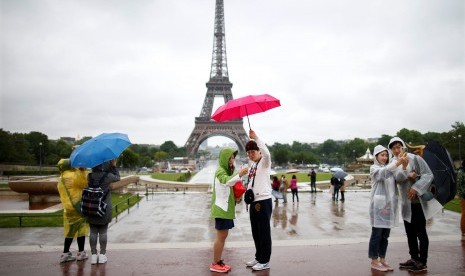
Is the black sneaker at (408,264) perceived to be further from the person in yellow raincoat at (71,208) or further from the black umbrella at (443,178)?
the person in yellow raincoat at (71,208)

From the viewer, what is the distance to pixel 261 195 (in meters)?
6.37

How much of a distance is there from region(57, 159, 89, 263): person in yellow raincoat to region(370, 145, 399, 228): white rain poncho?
17.9 ft

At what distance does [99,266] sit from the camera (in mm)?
6914

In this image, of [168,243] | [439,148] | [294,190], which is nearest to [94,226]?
[168,243]

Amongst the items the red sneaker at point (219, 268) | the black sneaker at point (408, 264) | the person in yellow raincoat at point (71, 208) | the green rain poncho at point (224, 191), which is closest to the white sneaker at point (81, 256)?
the person in yellow raincoat at point (71, 208)

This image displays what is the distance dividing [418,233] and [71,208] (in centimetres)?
640

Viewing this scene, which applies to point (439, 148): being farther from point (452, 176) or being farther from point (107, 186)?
point (107, 186)

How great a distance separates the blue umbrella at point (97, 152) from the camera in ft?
21.8

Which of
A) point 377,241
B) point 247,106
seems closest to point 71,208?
point 247,106

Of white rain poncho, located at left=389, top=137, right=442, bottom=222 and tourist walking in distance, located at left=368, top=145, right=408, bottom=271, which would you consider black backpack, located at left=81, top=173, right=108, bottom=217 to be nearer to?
tourist walking in distance, located at left=368, top=145, right=408, bottom=271

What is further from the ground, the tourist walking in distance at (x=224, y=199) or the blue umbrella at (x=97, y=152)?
the blue umbrella at (x=97, y=152)

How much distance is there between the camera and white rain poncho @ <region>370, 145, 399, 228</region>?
630 cm

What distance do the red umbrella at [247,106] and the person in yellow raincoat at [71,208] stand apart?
3.10 meters

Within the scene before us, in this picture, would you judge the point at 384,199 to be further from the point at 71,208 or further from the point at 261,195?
the point at 71,208
